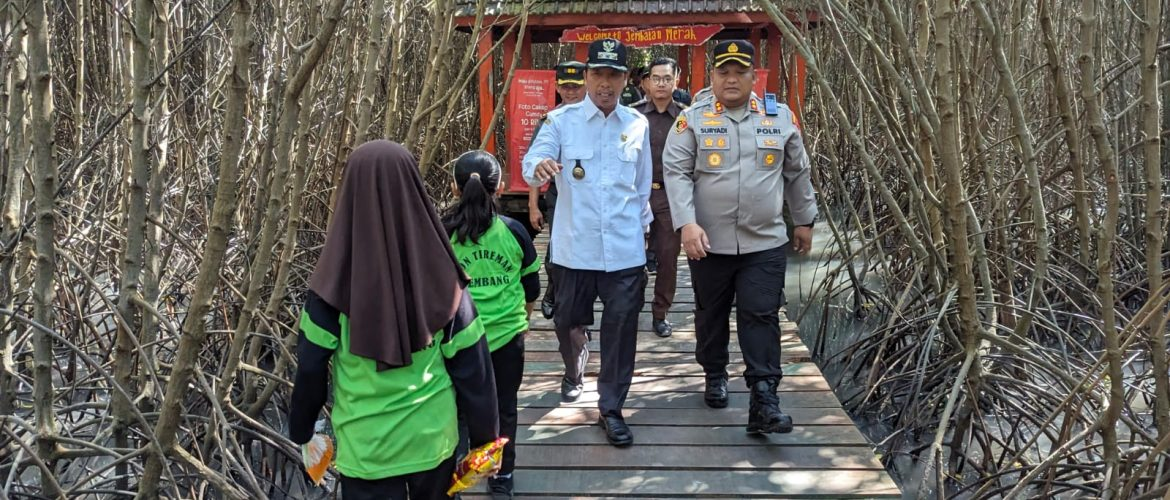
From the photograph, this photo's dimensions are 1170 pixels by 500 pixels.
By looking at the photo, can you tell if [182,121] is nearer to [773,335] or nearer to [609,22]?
[773,335]

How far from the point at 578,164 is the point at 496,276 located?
2.64 ft

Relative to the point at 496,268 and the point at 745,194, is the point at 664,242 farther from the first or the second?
the point at 496,268

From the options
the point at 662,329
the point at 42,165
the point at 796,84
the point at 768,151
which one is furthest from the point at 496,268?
the point at 796,84

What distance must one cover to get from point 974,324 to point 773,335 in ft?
2.41

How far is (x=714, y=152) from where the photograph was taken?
3.59 m

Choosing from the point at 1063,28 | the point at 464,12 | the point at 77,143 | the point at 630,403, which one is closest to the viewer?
the point at 77,143

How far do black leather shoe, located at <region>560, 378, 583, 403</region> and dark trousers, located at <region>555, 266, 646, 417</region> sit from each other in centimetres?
49

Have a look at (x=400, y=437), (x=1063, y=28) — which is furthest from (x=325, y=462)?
(x=1063, y=28)

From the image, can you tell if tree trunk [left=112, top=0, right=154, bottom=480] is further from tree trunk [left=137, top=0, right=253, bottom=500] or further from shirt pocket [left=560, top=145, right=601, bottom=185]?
shirt pocket [left=560, top=145, right=601, bottom=185]

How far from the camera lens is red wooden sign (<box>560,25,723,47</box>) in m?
7.35

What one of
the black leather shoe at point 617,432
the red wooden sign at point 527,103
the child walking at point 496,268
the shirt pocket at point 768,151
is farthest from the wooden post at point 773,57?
the child walking at point 496,268

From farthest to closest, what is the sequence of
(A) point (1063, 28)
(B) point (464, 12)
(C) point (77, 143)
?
(B) point (464, 12) < (A) point (1063, 28) < (C) point (77, 143)

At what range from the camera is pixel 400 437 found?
2.26m

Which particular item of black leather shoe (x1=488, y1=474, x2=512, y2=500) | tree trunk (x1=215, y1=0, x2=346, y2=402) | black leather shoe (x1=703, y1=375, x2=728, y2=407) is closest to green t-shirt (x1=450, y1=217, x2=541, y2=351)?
black leather shoe (x1=488, y1=474, x2=512, y2=500)
